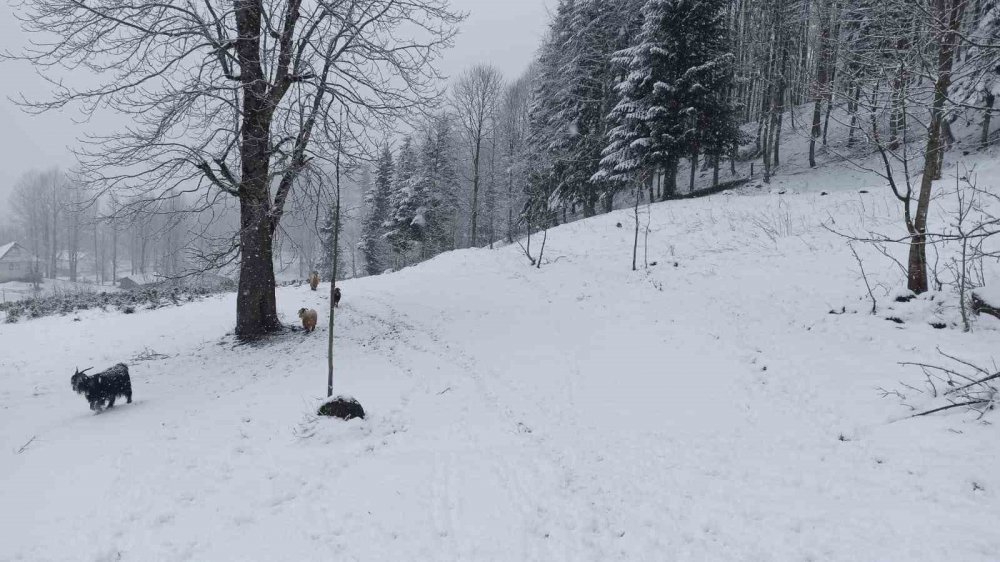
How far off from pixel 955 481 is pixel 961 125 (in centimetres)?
2381

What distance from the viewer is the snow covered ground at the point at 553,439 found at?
12.6 ft

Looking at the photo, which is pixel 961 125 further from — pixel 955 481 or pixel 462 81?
pixel 462 81

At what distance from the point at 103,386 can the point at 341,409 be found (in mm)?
4480

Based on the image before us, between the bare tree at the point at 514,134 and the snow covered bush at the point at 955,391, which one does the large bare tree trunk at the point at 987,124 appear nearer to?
the snow covered bush at the point at 955,391

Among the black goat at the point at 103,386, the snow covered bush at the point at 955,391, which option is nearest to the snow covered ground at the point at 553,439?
the snow covered bush at the point at 955,391

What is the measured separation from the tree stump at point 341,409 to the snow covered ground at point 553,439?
22cm

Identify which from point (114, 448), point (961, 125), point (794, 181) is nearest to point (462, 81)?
point (794, 181)

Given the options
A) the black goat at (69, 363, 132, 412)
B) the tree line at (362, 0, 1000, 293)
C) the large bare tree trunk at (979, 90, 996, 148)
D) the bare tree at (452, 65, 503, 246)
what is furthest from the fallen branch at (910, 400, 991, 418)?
the bare tree at (452, 65, 503, 246)

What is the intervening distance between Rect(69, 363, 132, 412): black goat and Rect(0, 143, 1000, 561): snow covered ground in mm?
353

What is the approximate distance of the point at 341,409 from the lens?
6.25 metres

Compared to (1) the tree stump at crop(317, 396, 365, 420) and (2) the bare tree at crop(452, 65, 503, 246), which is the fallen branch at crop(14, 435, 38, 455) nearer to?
(1) the tree stump at crop(317, 396, 365, 420)

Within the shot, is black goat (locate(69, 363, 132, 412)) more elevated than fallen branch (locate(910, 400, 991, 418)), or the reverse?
fallen branch (locate(910, 400, 991, 418))

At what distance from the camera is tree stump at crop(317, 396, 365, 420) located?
6.22m

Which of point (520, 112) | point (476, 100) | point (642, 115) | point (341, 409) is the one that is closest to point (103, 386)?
point (341, 409)
